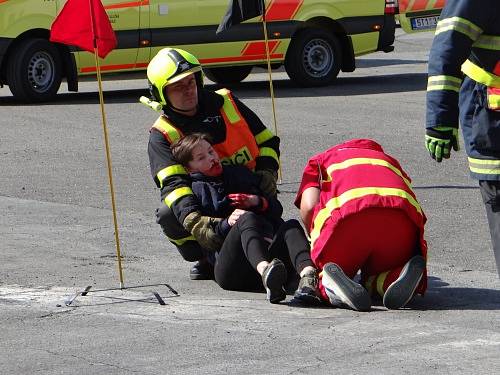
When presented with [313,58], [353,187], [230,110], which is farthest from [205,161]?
[313,58]

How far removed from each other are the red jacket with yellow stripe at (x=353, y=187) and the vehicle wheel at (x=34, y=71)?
9.77m

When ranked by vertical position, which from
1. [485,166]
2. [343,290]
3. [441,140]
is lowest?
[343,290]

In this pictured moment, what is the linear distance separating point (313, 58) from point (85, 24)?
35.5ft

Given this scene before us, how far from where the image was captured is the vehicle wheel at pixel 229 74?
63.6 feet

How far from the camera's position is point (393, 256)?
270 inches

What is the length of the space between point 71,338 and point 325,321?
3.99ft

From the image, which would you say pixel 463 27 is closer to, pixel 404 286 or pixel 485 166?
pixel 485 166

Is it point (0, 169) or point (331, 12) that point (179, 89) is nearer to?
point (0, 169)

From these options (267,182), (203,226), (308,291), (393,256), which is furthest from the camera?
(267,182)

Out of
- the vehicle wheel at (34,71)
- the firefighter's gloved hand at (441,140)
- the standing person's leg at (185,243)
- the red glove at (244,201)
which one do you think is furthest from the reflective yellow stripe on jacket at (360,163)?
the vehicle wheel at (34,71)

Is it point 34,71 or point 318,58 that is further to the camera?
point 318,58

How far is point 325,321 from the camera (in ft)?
21.2

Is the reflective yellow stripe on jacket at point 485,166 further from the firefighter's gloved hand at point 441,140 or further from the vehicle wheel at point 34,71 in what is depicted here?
the vehicle wheel at point 34,71

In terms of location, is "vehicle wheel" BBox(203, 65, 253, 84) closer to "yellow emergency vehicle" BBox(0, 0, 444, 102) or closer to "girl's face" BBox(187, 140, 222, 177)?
→ "yellow emergency vehicle" BBox(0, 0, 444, 102)
